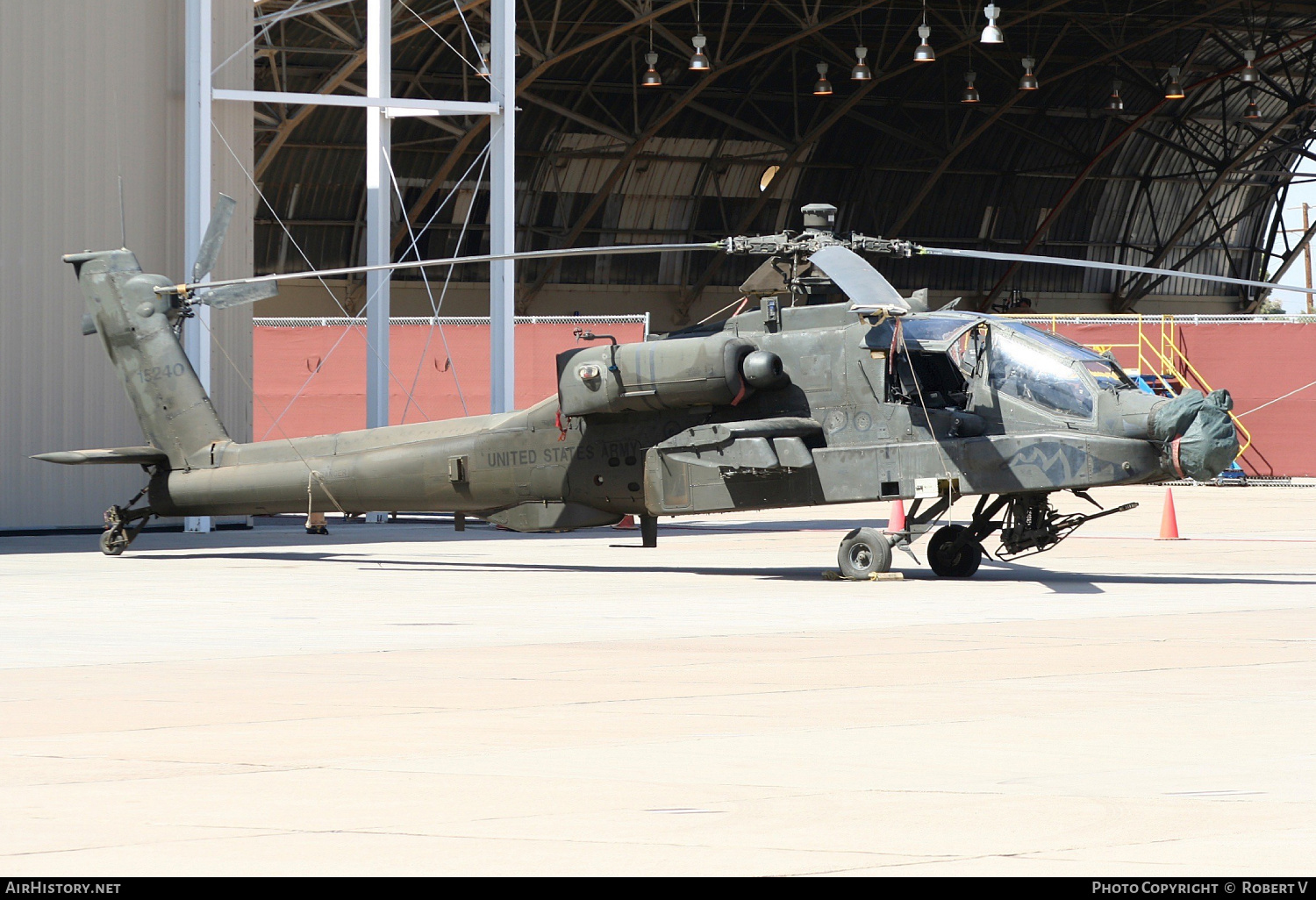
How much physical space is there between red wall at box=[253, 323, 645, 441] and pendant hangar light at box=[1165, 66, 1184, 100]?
1011 inches

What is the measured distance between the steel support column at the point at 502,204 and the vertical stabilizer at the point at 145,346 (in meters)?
6.13

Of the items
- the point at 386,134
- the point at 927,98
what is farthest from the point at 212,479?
the point at 927,98

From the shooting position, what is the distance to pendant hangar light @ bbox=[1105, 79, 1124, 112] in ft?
189

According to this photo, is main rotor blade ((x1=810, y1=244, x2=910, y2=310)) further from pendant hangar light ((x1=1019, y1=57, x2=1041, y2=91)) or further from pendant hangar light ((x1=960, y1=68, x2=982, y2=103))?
pendant hangar light ((x1=960, y1=68, x2=982, y2=103))

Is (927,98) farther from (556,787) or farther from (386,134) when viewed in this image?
(556,787)

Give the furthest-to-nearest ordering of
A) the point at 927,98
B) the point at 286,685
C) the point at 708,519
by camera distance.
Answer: the point at 927,98, the point at 708,519, the point at 286,685

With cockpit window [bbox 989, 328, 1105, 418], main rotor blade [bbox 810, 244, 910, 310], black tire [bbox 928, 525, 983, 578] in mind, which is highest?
main rotor blade [bbox 810, 244, 910, 310]

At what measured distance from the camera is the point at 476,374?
121 feet

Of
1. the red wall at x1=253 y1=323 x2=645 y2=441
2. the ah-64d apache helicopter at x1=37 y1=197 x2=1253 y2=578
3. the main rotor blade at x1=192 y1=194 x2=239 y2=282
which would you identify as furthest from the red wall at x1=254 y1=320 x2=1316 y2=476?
the ah-64d apache helicopter at x1=37 y1=197 x2=1253 y2=578

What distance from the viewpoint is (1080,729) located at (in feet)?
26.0

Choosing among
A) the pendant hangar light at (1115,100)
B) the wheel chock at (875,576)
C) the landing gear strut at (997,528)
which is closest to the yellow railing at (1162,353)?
the pendant hangar light at (1115,100)

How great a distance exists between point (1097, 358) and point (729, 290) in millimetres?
49001

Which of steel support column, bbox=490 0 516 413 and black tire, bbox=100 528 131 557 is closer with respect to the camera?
black tire, bbox=100 528 131 557

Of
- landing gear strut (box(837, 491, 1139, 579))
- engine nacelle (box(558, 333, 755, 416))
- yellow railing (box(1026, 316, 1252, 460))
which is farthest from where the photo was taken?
yellow railing (box(1026, 316, 1252, 460))
